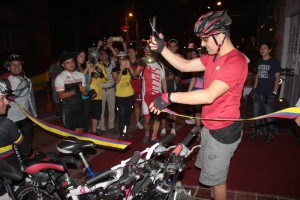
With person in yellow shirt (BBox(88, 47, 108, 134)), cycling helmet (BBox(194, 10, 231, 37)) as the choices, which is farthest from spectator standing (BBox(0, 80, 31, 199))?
person in yellow shirt (BBox(88, 47, 108, 134))

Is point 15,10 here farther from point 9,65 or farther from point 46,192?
point 46,192

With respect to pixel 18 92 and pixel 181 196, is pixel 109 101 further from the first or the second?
pixel 181 196

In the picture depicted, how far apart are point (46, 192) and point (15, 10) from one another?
16.7 meters

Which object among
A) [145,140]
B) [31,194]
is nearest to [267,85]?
[145,140]

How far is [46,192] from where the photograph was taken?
3.38m

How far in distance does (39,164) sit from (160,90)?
392cm

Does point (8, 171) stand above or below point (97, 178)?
below

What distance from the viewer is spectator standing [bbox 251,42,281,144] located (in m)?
6.47

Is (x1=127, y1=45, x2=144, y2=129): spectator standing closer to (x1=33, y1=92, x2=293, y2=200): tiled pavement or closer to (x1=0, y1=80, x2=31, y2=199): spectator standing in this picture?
(x1=33, y1=92, x2=293, y2=200): tiled pavement

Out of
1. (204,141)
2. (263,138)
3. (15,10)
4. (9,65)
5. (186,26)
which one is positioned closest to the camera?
(204,141)

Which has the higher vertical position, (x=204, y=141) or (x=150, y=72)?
(x=150, y=72)

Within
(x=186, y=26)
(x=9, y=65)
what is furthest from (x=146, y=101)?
(x=186, y=26)

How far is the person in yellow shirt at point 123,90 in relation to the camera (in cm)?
674

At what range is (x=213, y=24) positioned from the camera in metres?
2.89
